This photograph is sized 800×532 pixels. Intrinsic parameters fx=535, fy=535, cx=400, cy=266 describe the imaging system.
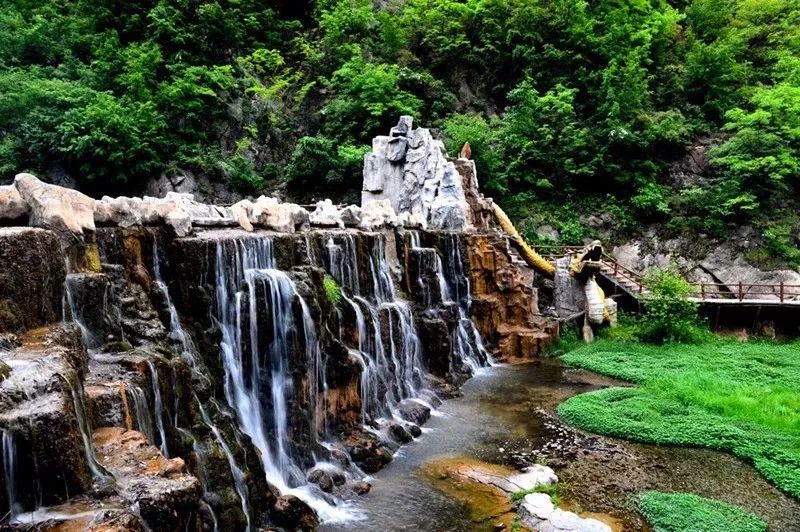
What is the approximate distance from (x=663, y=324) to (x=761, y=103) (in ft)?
48.3

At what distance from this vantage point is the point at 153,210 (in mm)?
8484

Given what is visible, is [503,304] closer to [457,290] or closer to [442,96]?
[457,290]

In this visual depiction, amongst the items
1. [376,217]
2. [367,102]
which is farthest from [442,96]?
[376,217]

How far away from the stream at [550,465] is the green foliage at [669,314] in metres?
6.48

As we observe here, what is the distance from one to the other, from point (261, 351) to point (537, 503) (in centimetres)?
514

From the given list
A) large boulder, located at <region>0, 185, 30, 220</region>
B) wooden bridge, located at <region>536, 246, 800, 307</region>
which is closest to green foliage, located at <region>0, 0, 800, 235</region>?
wooden bridge, located at <region>536, 246, 800, 307</region>

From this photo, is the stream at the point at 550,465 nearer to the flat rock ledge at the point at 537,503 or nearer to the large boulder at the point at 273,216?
the flat rock ledge at the point at 537,503

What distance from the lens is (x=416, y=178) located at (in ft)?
73.9

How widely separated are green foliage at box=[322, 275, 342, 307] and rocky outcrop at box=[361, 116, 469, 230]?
8.60 meters

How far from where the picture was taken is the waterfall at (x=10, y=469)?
13.0 ft

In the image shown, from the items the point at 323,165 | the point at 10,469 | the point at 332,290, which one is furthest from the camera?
the point at 323,165

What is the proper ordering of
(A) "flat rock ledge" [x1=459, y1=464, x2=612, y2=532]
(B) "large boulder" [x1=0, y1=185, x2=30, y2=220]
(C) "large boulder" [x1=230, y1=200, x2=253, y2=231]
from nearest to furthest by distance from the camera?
(B) "large boulder" [x1=0, y1=185, x2=30, y2=220] < (A) "flat rock ledge" [x1=459, y1=464, x2=612, y2=532] < (C) "large boulder" [x1=230, y1=200, x2=253, y2=231]

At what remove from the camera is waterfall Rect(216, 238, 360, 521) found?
8922mm

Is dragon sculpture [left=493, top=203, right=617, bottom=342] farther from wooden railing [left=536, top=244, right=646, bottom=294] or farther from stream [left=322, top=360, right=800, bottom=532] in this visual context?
stream [left=322, top=360, right=800, bottom=532]
